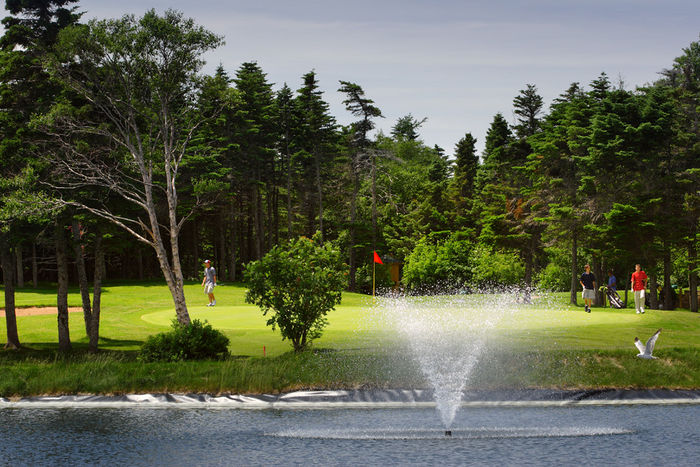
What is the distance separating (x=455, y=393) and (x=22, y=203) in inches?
642

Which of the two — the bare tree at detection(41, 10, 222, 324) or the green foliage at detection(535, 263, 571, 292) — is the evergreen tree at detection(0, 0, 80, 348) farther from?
the green foliage at detection(535, 263, 571, 292)

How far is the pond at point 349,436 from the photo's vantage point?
11.0 metres

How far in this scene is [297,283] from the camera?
20406 millimetres

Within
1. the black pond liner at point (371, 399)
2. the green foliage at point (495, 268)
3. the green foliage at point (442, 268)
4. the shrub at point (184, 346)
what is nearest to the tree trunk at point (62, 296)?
the shrub at point (184, 346)

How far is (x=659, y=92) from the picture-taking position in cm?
4272

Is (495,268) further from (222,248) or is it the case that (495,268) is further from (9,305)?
(9,305)

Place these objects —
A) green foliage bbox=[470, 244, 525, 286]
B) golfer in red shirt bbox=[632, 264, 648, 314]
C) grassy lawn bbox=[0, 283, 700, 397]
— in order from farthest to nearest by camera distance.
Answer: green foliage bbox=[470, 244, 525, 286] < golfer in red shirt bbox=[632, 264, 648, 314] < grassy lawn bbox=[0, 283, 700, 397]

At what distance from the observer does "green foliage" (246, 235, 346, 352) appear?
2033 centimetres

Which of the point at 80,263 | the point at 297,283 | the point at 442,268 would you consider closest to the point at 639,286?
the point at 297,283

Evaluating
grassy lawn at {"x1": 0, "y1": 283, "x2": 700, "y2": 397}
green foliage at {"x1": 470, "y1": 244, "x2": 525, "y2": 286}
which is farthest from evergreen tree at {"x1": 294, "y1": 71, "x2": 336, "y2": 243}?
grassy lawn at {"x1": 0, "y1": 283, "x2": 700, "y2": 397}

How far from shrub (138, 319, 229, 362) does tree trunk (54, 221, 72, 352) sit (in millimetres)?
7539

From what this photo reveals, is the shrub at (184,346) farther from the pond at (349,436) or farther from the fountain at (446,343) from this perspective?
the fountain at (446,343)

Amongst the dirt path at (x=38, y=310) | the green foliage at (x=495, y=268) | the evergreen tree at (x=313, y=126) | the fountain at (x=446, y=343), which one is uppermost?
the evergreen tree at (x=313, y=126)

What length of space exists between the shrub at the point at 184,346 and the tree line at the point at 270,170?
12.5 ft
